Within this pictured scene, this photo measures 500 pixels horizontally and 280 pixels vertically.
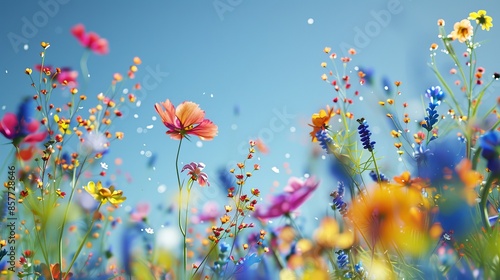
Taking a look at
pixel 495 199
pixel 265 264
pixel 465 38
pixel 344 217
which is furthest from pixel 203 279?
pixel 465 38

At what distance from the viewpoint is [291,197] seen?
84 centimetres

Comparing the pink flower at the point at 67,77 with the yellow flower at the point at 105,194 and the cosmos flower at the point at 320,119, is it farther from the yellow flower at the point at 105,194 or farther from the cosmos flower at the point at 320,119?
the cosmos flower at the point at 320,119

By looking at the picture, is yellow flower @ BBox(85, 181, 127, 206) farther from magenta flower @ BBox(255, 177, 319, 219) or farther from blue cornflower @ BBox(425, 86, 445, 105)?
blue cornflower @ BBox(425, 86, 445, 105)

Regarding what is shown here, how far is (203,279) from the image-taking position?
0.94 m

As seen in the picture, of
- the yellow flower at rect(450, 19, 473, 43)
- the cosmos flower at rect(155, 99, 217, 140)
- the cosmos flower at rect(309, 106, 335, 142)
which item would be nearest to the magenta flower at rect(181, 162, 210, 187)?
the cosmos flower at rect(155, 99, 217, 140)

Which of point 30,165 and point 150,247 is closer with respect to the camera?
point 30,165

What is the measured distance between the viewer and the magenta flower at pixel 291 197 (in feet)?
2.70

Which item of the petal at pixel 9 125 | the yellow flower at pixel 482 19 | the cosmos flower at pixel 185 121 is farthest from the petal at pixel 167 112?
the yellow flower at pixel 482 19

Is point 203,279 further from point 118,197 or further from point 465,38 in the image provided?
point 465,38

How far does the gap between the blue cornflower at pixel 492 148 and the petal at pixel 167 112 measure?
535mm

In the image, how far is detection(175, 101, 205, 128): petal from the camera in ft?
2.91

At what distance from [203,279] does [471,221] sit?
51cm

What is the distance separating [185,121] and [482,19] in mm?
615

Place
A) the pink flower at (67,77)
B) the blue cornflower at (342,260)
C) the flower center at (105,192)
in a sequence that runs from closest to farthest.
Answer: the blue cornflower at (342,260) → the flower center at (105,192) → the pink flower at (67,77)
